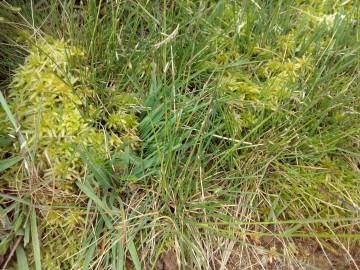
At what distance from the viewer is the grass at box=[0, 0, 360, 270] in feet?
4.53

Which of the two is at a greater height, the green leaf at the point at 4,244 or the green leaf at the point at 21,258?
the green leaf at the point at 4,244

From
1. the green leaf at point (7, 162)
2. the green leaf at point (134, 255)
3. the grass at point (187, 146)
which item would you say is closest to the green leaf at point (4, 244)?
the grass at point (187, 146)

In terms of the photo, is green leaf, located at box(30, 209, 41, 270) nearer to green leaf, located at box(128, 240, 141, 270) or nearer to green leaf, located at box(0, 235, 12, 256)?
green leaf, located at box(0, 235, 12, 256)

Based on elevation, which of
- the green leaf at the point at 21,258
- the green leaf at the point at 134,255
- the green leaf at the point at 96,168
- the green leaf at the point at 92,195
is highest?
the green leaf at the point at 96,168

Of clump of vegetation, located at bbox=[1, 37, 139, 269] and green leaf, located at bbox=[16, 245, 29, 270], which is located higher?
clump of vegetation, located at bbox=[1, 37, 139, 269]

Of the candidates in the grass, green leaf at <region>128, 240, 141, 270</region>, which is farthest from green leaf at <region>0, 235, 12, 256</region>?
→ green leaf at <region>128, 240, 141, 270</region>

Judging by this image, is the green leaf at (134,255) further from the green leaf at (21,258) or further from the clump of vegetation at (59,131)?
the green leaf at (21,258)

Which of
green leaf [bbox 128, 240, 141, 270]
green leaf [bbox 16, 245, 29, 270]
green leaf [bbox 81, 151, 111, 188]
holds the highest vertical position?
green leaf [bbox 81, 151, 111, 188]

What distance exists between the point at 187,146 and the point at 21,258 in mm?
571

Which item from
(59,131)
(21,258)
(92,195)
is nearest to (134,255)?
(92,195)

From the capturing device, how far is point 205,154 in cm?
151

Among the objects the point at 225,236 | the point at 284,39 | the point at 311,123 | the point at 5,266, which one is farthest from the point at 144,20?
the point at 5,266

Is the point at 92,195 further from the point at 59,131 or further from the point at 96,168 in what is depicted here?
the point at 59,131

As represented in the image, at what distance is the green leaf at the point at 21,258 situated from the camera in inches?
52.0
